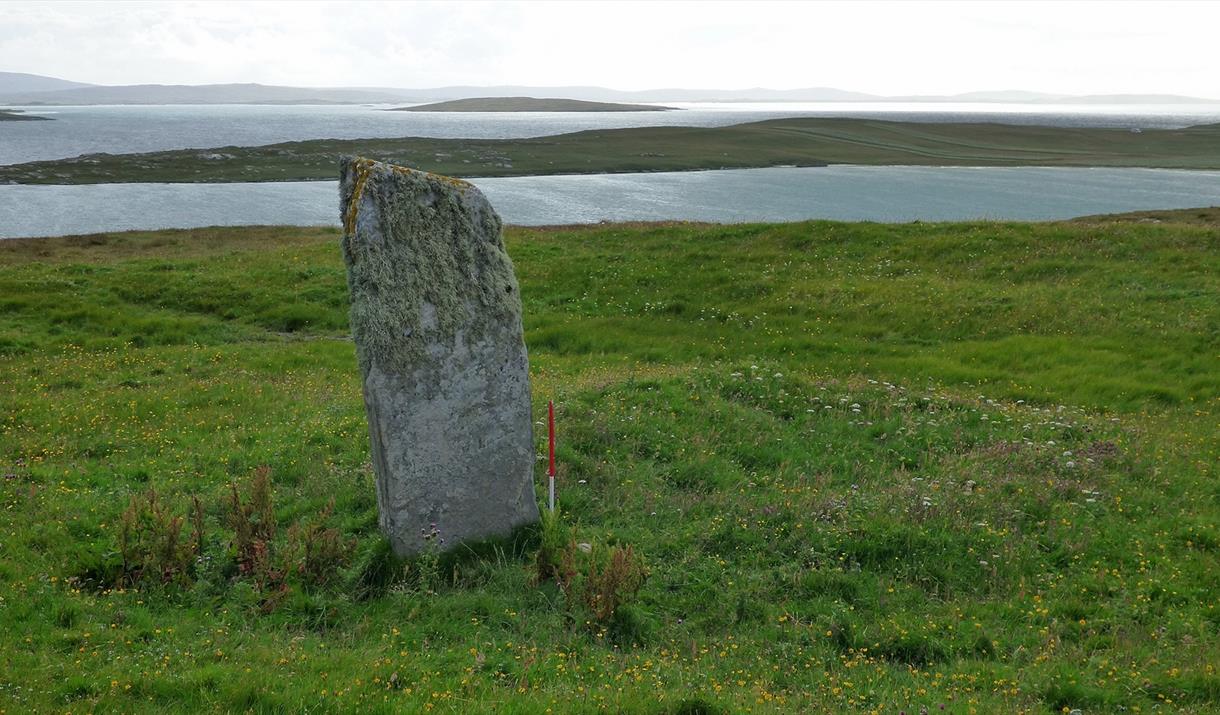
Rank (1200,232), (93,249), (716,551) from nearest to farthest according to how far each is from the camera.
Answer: (716,551) < (1200,232) < (93,249)

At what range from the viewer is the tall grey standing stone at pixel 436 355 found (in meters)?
9.84

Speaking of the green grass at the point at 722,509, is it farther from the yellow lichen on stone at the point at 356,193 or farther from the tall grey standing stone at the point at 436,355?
the yellow lichen on stone at the point at 356,193

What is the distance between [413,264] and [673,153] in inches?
4994

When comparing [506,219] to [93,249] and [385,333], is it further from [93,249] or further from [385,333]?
[385,333]

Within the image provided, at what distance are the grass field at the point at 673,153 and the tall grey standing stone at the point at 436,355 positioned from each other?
91.8 meters

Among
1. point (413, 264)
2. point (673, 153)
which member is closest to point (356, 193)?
point (413, 264)

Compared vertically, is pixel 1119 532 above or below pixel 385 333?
below

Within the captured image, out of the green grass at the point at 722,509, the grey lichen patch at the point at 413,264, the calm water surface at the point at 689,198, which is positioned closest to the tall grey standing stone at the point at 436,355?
the grey lichen patch at the point at 413,264

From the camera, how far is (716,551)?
10.3 m

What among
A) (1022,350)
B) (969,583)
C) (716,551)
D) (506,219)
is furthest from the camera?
(506,219)

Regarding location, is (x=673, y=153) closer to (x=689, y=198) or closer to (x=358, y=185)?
(x=689, y=198)

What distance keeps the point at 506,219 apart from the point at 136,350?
44.5 metres

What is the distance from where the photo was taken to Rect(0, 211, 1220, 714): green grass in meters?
7.24

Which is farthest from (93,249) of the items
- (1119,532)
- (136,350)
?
(1119,532)
